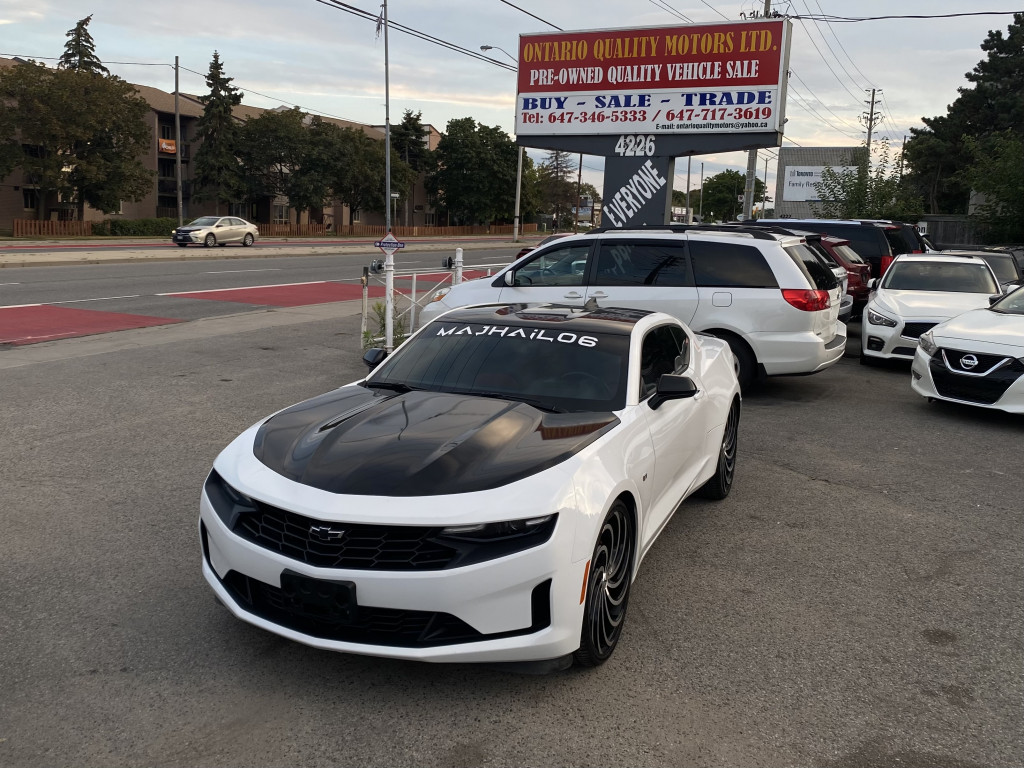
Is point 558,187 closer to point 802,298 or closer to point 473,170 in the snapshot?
point 473,170

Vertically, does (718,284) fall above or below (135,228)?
above

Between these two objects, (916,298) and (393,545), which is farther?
(916,298)

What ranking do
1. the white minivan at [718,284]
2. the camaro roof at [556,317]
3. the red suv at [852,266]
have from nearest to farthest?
the camaro roof at [556,317] → the white minivan at [718,284] → the red suv at [852,266]

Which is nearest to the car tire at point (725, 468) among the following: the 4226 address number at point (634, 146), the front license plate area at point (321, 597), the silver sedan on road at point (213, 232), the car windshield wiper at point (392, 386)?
the car windshield wiper at point (392, 386)

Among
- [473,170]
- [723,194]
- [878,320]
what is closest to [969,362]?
[878,320]

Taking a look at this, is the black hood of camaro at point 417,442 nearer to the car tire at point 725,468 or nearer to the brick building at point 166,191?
the car tire at point 725,468

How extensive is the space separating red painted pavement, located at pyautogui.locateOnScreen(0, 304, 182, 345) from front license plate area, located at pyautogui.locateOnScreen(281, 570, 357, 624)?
10725 millimetres

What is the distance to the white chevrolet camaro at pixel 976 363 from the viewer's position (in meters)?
8.68

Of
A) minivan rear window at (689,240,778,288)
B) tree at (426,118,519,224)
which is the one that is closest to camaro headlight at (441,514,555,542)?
minivan rear window at (689,240,778,288)

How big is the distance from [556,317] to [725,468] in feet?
6.07

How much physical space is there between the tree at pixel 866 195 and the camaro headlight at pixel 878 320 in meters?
22.5

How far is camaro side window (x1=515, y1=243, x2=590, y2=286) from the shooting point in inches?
406

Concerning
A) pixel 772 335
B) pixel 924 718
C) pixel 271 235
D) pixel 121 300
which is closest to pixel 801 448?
pixel 772 335

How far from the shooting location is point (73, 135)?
49.1 m
